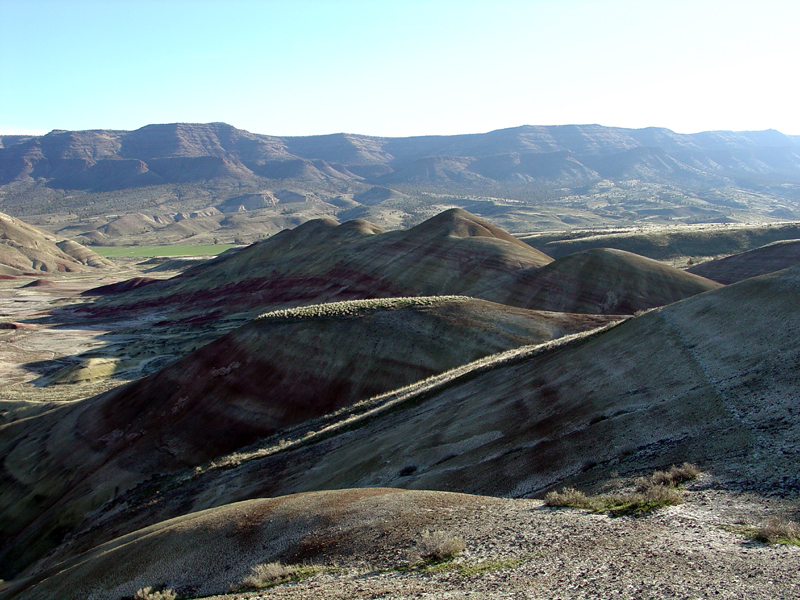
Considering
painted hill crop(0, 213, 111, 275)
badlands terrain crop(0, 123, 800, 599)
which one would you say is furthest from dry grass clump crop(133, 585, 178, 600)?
painted hill crop(0, 213, 111, 275)

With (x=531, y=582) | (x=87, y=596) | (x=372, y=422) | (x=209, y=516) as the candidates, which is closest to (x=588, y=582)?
(x=531, y=582)

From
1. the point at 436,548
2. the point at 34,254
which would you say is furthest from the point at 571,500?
the point at 34,254

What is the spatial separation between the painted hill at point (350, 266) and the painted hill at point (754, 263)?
23155mm

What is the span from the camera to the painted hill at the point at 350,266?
7062cm

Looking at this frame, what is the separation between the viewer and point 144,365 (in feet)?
193

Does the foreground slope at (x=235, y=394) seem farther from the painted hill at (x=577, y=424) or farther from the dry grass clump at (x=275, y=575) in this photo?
the dry grass clump at (x=275, y=575)

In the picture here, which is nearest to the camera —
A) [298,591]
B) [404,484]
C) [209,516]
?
[298,591]

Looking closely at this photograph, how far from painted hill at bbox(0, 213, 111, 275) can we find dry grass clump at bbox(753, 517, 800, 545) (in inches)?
6658

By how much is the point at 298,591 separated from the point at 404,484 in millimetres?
7209

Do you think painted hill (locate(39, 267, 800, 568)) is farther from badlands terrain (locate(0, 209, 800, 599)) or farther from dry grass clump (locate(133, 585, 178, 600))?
dry grass clump (locate(133, 585, 178, 600))

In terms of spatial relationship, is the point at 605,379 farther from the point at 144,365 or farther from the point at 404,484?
the point at 144,365

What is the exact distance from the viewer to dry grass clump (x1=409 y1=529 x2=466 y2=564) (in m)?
9.30

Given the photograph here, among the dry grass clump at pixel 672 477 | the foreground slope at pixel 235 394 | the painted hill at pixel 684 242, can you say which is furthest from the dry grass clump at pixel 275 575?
the painted hill at pixel 684 242

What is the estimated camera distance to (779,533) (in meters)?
8.24
